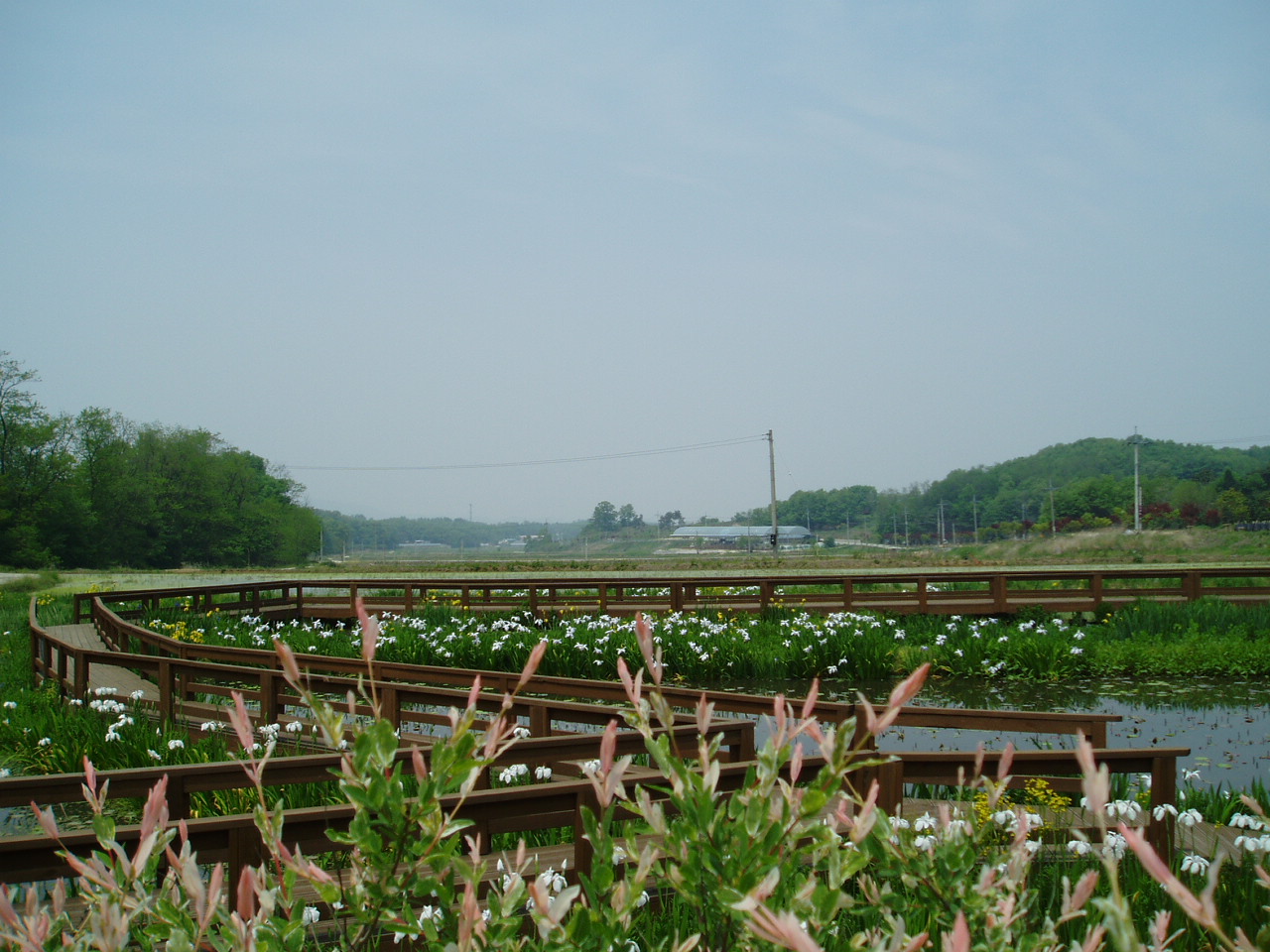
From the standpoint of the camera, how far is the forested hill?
314 feet

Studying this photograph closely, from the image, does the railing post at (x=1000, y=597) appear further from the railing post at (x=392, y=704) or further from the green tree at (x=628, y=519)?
the green tree at (x=628, y=519)

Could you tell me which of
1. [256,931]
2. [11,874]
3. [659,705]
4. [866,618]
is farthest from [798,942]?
[866,618]

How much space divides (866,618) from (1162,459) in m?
145

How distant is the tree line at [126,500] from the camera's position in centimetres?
6266

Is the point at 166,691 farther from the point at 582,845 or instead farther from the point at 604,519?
the point at 604,519

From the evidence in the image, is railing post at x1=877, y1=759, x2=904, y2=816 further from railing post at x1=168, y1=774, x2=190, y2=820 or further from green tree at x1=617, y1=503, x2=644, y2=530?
green tree at x1=617, y1=503, x2=644, y2=530

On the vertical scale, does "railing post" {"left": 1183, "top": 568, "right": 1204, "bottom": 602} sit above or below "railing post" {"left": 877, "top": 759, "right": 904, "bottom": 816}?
below

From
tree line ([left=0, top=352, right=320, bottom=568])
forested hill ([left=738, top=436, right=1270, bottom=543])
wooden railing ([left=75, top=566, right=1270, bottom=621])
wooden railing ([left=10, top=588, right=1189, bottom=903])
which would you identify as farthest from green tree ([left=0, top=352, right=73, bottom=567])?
forested hill ([left=738, top=436, right=1270, bottom=543])

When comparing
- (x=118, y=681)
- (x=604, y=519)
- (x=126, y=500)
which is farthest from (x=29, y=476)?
(x=604, y=519)

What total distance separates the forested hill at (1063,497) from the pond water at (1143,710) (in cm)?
7977

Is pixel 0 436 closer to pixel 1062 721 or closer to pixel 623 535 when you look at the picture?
pixel 1062 721

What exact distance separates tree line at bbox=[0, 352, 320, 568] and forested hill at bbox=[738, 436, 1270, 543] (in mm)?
71326

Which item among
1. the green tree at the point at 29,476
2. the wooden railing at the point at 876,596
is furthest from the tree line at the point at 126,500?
the wooden railing at the point at 876,596

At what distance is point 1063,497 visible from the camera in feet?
409
